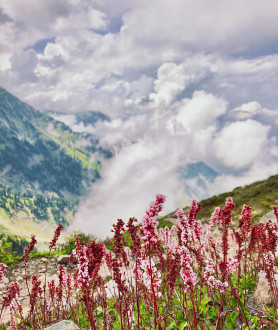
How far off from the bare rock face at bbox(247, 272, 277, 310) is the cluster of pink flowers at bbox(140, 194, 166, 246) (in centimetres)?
441

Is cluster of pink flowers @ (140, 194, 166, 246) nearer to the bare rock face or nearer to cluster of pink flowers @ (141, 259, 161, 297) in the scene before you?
cluster of pink flowers @ (141, 259, 161, 297)

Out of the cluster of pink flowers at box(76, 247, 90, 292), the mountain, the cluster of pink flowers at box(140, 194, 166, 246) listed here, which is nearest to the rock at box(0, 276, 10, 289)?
the cluster of pink flowers at box(76, 247, 90, 292)

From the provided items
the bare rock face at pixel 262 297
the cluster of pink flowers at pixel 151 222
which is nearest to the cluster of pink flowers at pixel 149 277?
the cluster of pink flowers at pixel 151 222

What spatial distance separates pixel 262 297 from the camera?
6199 mm

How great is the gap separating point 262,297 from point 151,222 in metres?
4.87

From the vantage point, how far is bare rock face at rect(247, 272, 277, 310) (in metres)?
6.11

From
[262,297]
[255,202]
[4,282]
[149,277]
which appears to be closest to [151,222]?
[149,277]

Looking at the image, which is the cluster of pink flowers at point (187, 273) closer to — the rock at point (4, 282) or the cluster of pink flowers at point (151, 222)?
the cluster of pink flowers at point (151, 222)

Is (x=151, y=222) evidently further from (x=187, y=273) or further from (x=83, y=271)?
(x=83, y=271)

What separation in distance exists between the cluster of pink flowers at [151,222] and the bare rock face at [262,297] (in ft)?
14.5

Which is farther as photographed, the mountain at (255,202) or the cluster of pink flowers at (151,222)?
the mountain at (255,202)

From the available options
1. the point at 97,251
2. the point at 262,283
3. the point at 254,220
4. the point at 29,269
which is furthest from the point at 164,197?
the point at 254,220

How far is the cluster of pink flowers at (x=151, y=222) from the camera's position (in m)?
3.50

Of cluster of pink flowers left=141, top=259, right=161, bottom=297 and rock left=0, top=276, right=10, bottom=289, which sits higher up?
rock left=0, top=276, right=10, bottom=289
